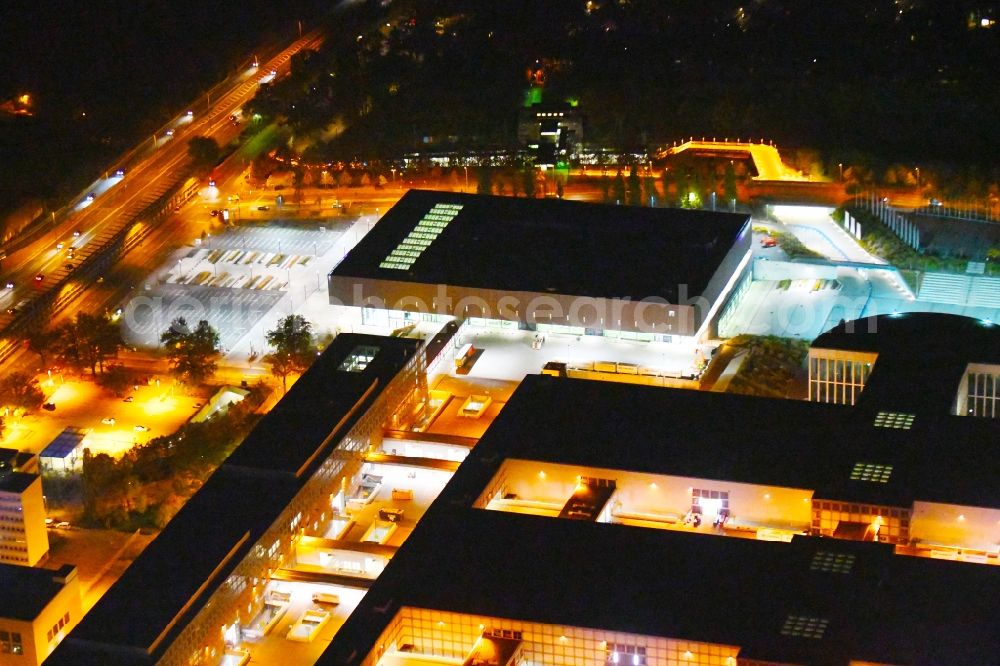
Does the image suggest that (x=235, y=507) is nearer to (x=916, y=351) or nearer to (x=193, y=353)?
(x=193, y=353)

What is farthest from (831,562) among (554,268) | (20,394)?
(20,394)

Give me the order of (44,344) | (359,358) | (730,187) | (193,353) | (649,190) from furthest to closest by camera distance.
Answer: (649,190) < (730,187) < (44,344) < (193,353) < (359,358)

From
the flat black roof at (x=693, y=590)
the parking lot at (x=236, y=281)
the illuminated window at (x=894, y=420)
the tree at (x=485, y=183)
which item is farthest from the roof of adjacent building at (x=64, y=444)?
the illuminated window at (x=894, y=420)

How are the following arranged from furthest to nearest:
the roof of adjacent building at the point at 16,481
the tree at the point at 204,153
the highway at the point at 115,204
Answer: the tree at the point at 204,153, the highway at the point at 115,204, the roof of adjacent building at the point at 16,481

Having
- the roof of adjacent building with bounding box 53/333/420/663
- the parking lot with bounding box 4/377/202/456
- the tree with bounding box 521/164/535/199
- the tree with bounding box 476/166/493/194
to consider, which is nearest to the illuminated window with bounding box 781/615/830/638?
the roof of adjacent building with bounding box 53/333/420/663

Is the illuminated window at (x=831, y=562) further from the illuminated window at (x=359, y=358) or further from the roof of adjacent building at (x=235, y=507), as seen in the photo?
the illuminated window at (x=359, y=358)

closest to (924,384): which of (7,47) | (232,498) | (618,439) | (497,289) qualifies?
(618,439)
